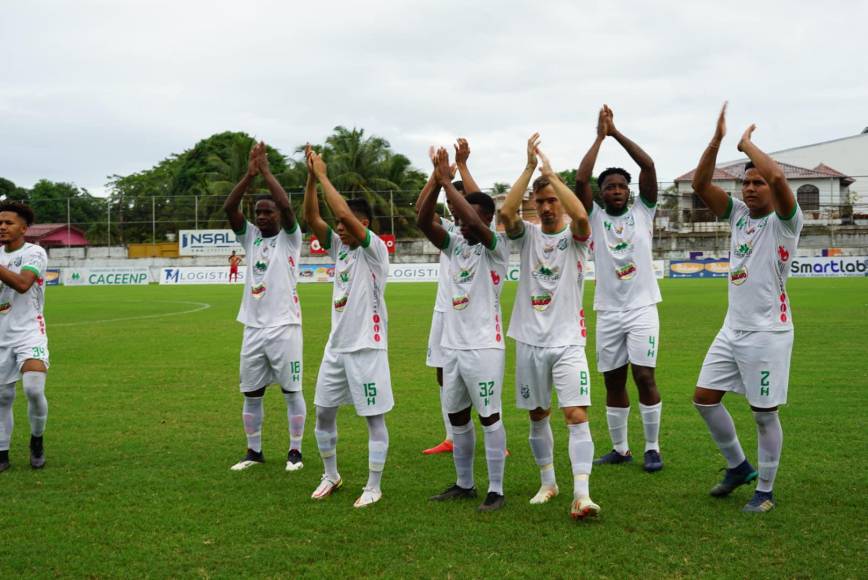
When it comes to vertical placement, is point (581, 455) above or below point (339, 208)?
below

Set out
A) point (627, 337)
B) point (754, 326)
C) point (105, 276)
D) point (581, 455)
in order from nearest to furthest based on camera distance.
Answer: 1. point (581, 455)
2. point (754, 326)
3. point (627, 337)
4. point (105, 276)

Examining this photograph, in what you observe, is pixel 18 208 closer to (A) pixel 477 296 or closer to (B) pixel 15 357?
(B) pixel 15 357

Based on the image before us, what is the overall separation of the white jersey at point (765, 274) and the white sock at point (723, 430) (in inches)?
27.6

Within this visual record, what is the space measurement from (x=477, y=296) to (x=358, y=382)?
1.20 meters

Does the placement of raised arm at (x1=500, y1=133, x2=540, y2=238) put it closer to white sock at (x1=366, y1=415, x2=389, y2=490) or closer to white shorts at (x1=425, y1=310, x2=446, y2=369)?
white sock at (x1=366, y1=415, x2=389, y2=490)

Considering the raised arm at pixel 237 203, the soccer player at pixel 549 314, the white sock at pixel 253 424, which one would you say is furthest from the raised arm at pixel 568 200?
the white sock at pixel 253 424

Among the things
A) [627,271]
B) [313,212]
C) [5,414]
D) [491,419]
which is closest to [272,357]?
[313,212]

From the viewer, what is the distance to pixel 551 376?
242 inches

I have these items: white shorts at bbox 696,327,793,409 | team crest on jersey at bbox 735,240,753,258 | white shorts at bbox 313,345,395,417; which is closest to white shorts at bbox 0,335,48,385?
white shorts at bbox 313,345,395,417

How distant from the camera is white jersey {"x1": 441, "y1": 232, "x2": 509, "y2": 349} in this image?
616 cm

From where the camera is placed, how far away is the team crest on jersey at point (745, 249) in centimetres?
620

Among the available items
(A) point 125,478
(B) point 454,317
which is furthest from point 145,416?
(B) point 454,317

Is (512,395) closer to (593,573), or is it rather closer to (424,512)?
(424,512)

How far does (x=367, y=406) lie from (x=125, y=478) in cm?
237
